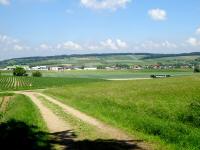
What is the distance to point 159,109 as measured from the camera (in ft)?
88.3

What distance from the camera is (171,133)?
1566cm

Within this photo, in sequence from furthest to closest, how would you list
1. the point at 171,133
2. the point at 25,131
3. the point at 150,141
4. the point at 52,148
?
1. the point at 25,131
2. the point at 171,133
3. the point at 150,141
4. the point at 52,148

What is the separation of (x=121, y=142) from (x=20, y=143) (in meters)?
3.74

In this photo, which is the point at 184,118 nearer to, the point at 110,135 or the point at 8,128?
the point at 110,135

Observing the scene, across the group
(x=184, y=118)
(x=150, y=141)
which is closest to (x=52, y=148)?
(x=150, y=141)

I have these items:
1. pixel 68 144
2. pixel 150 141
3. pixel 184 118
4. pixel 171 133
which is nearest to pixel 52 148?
pixel 68 144

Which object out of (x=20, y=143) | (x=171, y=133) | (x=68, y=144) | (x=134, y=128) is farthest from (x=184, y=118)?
(x=20, y=143)

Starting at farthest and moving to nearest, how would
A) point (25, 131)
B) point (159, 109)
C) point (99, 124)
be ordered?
1. point (159, 109)
2. point (99, 124)
3. point (25, 131)

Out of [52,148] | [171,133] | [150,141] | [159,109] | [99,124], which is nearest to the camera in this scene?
[52,148]

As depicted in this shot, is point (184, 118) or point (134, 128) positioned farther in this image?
point (184, 118)

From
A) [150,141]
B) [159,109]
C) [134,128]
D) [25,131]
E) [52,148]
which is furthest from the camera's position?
[159,109]

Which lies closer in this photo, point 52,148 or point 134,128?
point 52,148

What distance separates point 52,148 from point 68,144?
98 centimetres

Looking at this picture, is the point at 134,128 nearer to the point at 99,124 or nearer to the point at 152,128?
the point at 152,128
